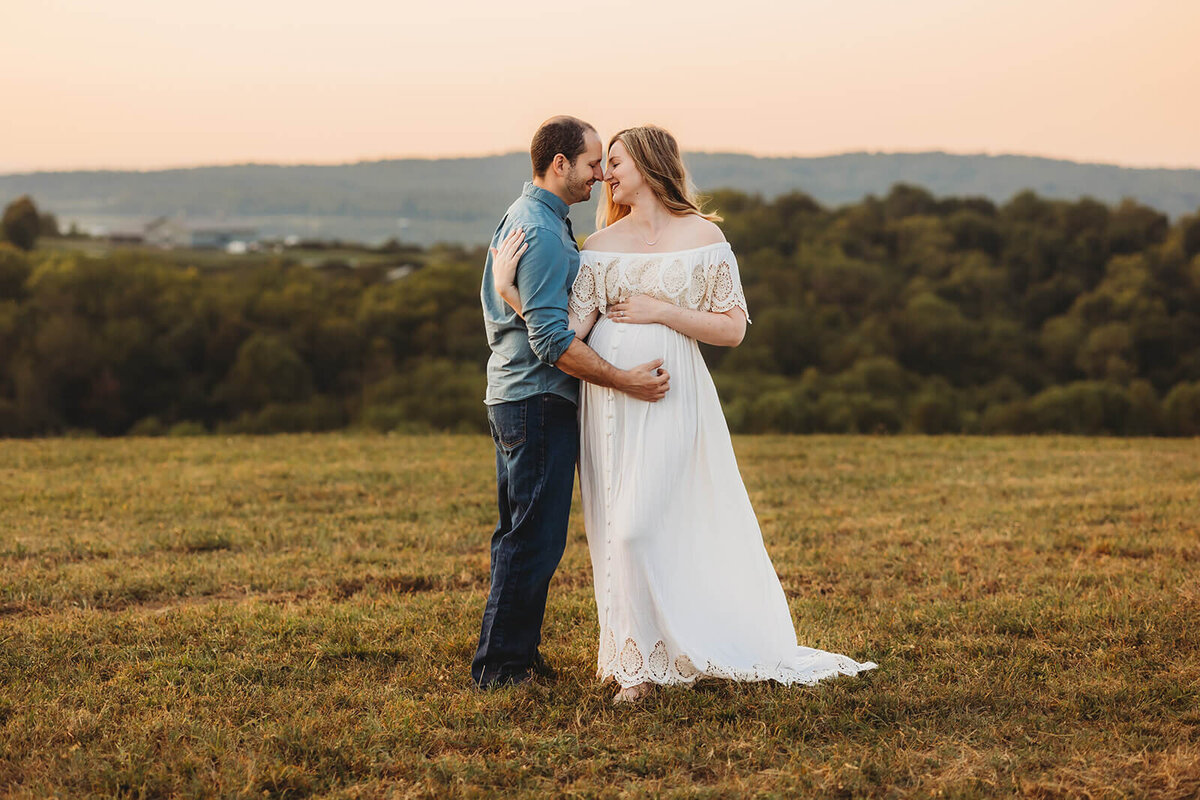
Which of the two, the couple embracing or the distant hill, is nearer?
the couple embracing

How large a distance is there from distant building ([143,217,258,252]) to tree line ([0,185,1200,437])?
1.61 metres

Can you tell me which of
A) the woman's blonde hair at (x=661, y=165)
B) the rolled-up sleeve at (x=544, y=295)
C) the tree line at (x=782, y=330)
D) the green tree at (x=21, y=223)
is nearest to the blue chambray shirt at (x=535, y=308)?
the rolled-up sleeve at (x=544, y=295)

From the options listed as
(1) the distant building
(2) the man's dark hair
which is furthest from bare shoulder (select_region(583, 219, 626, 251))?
(1) the distant building

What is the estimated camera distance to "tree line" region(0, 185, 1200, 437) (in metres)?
22.5

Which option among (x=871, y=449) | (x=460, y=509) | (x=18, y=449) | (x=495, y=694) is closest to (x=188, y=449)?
(x=18, y=449)

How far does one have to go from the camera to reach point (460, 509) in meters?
8.50

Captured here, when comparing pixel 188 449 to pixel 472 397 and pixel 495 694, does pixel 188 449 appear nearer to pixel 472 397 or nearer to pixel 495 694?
pixel 495 694

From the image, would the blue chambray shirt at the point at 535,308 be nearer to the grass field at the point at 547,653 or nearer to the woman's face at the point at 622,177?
the woman's face at the point at 622,177

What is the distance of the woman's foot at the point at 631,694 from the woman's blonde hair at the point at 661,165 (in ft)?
6.39

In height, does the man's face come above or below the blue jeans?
above

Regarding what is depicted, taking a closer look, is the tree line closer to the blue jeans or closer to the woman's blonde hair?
the blue jeans

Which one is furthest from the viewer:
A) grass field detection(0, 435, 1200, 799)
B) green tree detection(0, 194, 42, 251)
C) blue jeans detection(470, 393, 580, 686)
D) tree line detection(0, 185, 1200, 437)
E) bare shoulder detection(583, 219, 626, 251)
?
green tree detection(0, 194, 42, 251)

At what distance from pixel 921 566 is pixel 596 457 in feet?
10.5

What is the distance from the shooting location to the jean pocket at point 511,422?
4.12 metres
